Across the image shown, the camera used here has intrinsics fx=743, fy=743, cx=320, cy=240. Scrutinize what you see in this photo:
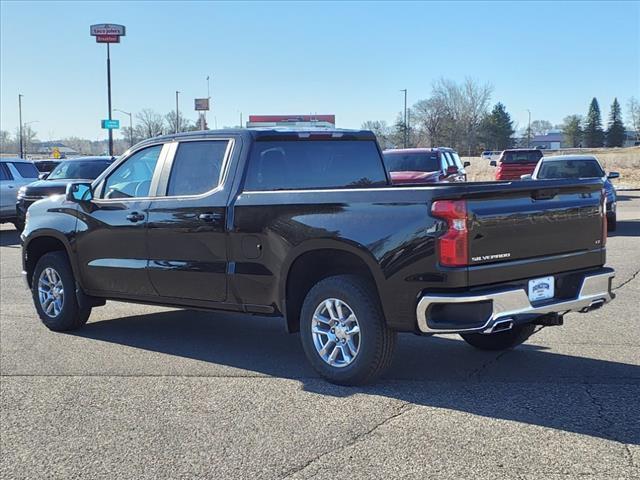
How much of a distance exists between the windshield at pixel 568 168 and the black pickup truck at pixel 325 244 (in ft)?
37.2

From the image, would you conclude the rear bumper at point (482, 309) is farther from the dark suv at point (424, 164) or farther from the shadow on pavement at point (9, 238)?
the shadow on pavement at point (9, 238)

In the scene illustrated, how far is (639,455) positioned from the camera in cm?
412

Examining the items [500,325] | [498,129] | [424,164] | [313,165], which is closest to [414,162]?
[424,164]

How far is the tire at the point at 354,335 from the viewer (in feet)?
17.6

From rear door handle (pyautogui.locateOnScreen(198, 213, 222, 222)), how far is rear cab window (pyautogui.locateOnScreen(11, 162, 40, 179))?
15858mm

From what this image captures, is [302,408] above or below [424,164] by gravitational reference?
below

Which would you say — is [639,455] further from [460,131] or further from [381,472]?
[460,131]

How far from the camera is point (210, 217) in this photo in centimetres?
629

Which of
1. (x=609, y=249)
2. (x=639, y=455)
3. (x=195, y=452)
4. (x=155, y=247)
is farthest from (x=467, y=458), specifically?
(x=609, y=249)

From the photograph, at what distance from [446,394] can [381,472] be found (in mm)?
1485

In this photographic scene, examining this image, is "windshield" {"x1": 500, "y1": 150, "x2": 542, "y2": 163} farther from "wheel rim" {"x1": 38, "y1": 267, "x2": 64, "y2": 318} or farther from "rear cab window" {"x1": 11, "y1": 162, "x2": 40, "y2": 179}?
"wheel rim" {"x1": 38, "y1": 267, "x2": 64, "y2": 318}

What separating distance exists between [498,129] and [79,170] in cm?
9503

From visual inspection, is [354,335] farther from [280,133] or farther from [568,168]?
[568,168]

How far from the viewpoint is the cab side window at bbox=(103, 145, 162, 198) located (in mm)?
7012
